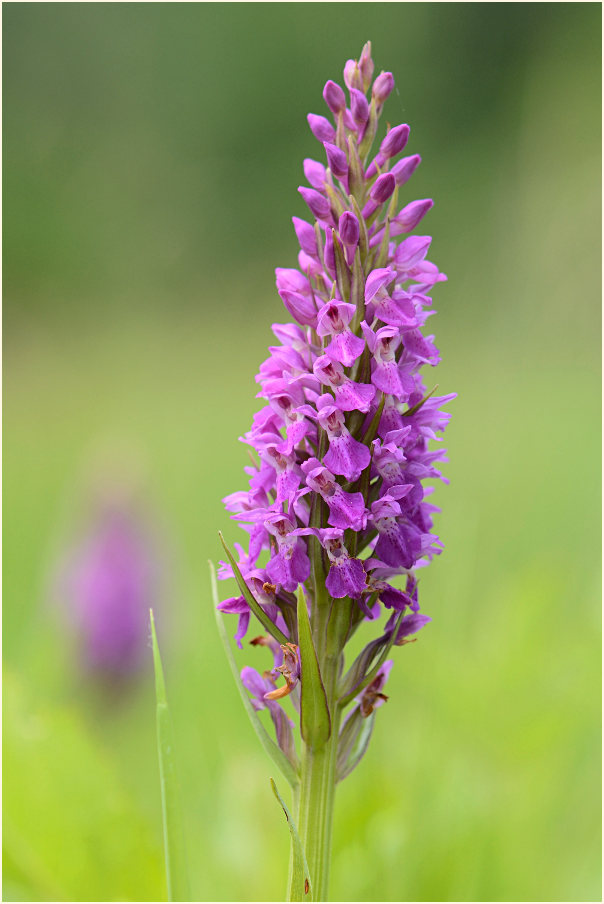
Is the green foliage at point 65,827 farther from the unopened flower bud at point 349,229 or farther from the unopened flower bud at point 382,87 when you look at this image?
the unopened flower bud at point 382,87

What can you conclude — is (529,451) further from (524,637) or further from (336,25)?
(336,25)

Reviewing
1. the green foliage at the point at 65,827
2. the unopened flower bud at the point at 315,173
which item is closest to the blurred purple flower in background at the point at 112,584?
the green foliage at the point at 65,827

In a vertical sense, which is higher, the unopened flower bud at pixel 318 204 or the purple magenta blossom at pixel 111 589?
the unopened flower bud at pixel 318 204

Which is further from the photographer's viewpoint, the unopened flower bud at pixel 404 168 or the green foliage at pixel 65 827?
the green foliage at pixel 65 827

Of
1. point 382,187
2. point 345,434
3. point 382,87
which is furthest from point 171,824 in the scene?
point 382,87

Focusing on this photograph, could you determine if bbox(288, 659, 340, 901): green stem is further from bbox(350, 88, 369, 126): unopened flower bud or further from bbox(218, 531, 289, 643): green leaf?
bbox(350, 88, 369, 126): unopened flower bud

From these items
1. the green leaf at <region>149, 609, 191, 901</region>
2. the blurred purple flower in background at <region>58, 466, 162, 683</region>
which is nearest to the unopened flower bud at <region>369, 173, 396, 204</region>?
the green leaf at <region>149, 609, 191, 901</region>

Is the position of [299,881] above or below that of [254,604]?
below

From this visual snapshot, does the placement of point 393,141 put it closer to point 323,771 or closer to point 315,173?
point 315,173
